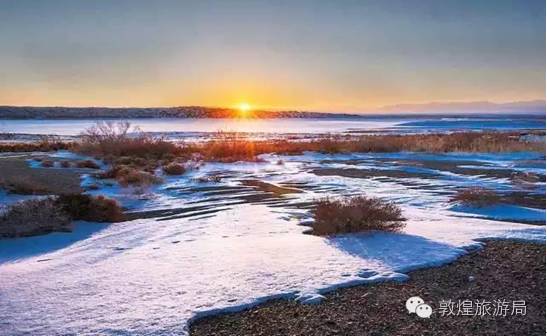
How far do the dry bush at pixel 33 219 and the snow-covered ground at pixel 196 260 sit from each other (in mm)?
363

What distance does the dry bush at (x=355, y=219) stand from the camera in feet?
30.2

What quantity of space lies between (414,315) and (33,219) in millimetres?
7830

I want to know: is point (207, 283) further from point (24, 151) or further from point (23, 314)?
point (24, 151)

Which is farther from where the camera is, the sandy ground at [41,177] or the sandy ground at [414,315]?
the sandy ground at [41,177]

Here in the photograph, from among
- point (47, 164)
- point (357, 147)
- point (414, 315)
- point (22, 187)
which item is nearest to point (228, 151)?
point (357, 147)

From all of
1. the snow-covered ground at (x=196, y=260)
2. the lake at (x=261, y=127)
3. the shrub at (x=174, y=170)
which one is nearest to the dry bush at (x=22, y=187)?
the snow-covered ground at (x=196, y=260)

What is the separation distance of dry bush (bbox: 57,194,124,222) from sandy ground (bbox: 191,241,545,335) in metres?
6.70

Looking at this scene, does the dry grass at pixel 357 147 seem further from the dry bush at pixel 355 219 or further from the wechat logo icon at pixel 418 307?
the wechat logo icon at pixel 418 307

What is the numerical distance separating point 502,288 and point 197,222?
6524mm

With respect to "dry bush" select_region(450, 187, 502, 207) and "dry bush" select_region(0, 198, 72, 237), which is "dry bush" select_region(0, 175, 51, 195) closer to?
"dry bush" select_region(0, 198, 72, 237)

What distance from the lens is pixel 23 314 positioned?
537cm

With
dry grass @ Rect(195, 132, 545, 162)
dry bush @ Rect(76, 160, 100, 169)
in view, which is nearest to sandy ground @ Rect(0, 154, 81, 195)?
dry bush @ Rect(76, 160, 100, 169)

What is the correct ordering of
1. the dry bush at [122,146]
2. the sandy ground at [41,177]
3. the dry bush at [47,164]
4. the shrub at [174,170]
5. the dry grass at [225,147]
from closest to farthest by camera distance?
the sandy ground at [41,177] < the shrub at [174,170] < the dry bush at [47,164] < the dry grass at [225,147] < the dry bush at [122,146]

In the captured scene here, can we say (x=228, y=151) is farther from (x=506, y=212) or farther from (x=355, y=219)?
(x=355, y=219)
